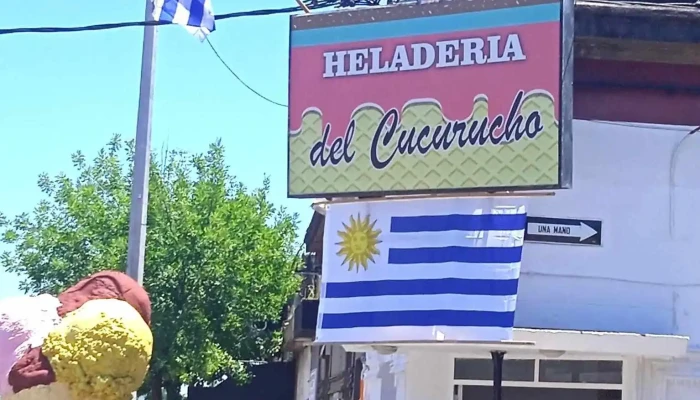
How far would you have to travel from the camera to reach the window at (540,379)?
1066 cm

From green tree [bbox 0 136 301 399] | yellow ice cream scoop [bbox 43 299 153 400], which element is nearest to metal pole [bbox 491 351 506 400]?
yellow ice cream scoop [bbox 43 299 153 400]

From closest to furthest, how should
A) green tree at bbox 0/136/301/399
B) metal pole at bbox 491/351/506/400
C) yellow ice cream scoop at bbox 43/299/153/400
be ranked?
yellow ice cream scoop at bbox 43/299/153/400
metal pole at bbox 491/351/506/400
green tree at bbox 0/136/301/399

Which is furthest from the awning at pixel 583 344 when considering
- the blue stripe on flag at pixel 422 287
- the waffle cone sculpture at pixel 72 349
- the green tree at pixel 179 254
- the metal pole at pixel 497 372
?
the green tree at pixel 179 254

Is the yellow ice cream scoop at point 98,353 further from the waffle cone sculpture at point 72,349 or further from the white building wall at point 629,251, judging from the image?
the white building wall at point 629,251

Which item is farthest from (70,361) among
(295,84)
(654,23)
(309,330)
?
(309,330)

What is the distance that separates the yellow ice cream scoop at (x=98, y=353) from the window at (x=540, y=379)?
5.96 meters

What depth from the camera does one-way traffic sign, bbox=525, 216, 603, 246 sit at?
1031 cm

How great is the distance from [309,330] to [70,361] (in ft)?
46.1

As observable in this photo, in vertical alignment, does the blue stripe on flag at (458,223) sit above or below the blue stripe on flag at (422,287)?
above

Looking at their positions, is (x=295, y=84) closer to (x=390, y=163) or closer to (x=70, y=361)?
(x=390, y=163)

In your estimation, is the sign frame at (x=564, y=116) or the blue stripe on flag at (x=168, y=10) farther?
the blue stripe on flag at (x=168, y=10)

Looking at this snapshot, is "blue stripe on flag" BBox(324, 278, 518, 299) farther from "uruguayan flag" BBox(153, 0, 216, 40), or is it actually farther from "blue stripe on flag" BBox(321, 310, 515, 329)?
"uruguayan flag" BBox(153, 0, 216, 40)

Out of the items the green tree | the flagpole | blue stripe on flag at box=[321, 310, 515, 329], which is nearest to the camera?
blue stripe on flag at box=[321, 310, 515, 329]

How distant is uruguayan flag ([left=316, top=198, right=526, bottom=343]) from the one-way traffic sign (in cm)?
95
